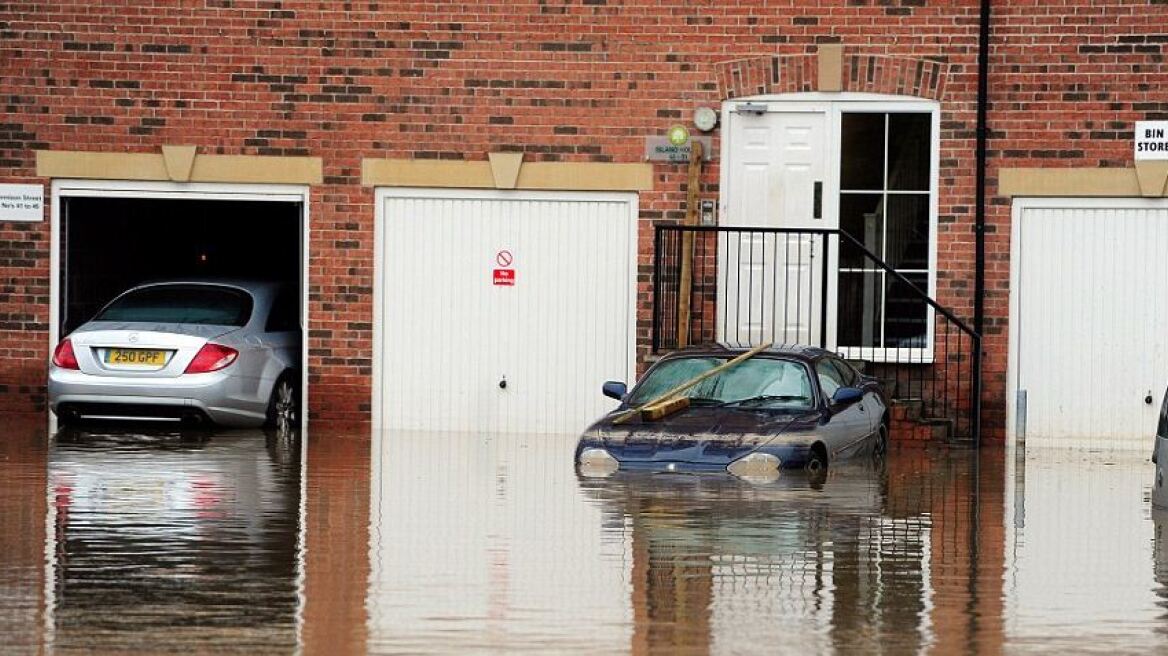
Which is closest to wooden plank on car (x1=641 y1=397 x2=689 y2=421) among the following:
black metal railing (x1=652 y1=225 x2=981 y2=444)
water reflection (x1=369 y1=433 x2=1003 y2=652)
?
water reflection (x1=369 y1=433 x2=1003 y2=652)

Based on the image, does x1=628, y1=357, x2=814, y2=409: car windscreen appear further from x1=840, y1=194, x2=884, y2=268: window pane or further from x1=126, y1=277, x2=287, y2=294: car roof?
x1=126, y1=277, x2=287, y2=294: car roof

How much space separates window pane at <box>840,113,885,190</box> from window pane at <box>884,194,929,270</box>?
282mm

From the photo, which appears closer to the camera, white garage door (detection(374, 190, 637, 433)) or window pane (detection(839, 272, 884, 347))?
window pane (detection(839, 272, 884, 347))

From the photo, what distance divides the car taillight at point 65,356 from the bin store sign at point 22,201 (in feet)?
7.65

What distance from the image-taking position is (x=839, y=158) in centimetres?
2220

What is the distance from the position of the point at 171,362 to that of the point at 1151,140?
9499mm

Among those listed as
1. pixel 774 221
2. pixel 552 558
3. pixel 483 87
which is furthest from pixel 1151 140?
pixel 552 558

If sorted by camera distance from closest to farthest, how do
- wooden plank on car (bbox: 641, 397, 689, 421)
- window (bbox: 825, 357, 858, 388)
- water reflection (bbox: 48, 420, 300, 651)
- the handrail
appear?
water reflection (bbox: 48, 420, 300, 651) < wooden plank on car (bbox: 641, 397, 689, 421) < window (bbox: 825, 357, 858, 388) < the handrail

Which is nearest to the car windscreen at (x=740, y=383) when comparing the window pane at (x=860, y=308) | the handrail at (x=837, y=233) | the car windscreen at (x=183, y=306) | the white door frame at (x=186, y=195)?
the handrail at (x=837, y=233)

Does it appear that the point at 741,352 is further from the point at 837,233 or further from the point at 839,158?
the point at 839,158

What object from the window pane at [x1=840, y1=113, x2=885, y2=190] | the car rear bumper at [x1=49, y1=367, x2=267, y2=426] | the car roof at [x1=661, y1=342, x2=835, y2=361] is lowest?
the car rear bumper at [x1=49, y1=367, x2=267, y2=426]

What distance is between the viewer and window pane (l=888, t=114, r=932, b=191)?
22.2m

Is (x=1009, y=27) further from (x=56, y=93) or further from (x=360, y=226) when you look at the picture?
(x=56, y=93)

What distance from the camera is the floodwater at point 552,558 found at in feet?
31.3
